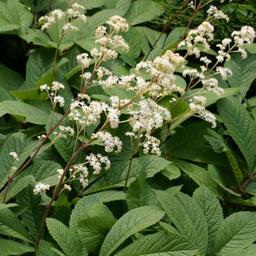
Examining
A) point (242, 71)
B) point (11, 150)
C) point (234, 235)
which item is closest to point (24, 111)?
point (11, 150)

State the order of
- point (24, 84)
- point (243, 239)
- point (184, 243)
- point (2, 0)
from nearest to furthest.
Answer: point (184, 243) < point (243, 239) < point (24, 84) < point (2, 0)

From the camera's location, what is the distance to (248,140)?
190 centimetres

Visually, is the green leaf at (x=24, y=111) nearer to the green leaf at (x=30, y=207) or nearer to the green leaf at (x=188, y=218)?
the green leaf at (x=30, y=207)

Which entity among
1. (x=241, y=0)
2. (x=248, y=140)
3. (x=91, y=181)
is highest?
(x=241, y=0)

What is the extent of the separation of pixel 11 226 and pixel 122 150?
0.49 meters

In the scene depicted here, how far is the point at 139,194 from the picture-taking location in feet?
5.21

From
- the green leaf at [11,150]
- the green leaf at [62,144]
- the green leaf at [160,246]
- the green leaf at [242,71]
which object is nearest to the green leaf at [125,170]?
the green leaf at [62,144]

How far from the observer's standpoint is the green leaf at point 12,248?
1.43 meters

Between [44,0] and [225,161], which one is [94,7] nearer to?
[44,0]

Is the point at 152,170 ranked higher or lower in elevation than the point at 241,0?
lower

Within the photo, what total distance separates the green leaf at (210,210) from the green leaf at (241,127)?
0.36 metres

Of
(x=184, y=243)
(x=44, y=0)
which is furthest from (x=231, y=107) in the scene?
(x=44, y=0)

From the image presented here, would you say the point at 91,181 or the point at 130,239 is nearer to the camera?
the point at 130,239

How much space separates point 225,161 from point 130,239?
60cm
